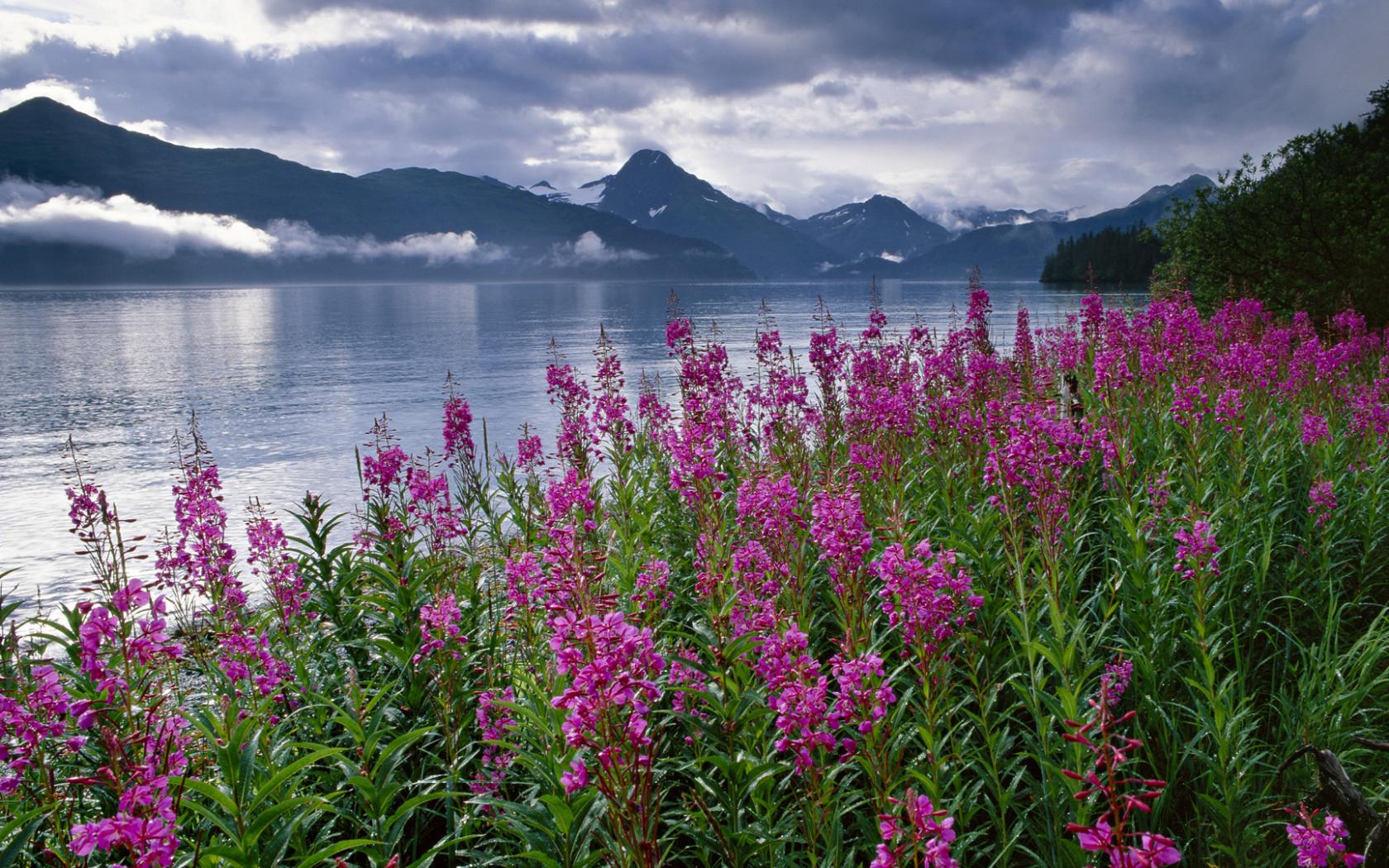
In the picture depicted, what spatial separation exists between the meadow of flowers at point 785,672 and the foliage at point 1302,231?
13.3 meters

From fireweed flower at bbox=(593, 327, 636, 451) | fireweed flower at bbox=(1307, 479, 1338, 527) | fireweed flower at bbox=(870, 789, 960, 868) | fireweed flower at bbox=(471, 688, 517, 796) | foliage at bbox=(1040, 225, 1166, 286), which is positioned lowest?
fireweed flower at bbox=(471, 688, 517, 796)

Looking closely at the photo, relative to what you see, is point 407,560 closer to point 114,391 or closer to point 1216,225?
point 1216,225

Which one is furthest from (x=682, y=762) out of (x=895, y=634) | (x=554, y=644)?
(x=554, y=644)

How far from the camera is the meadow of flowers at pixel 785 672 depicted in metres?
2.77

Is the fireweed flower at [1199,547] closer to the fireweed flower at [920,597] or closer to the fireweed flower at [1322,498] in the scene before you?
the fireweed flower at [920,597]

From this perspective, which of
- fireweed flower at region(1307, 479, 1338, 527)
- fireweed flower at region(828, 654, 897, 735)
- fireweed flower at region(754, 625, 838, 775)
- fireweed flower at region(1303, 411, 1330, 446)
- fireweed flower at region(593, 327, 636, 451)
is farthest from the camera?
fireweed flower at region(593, 327, 636, 451)

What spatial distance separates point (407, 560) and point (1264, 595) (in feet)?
22.7

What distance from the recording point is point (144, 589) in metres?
3.08

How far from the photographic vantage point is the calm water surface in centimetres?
1662

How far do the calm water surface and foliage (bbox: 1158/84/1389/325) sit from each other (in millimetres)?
5390

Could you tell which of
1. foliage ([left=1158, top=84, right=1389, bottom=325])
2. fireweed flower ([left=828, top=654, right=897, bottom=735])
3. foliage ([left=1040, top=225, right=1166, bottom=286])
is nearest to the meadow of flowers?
fireweed flower ([left=828, top=654, right=897, bottom=735])

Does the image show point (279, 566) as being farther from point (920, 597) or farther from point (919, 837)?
point (919, 837)

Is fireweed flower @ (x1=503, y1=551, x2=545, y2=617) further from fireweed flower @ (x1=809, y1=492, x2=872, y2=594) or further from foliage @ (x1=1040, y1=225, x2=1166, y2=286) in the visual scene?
foliage @ (x1=1040, y1=225, x2=1166, y2=286)

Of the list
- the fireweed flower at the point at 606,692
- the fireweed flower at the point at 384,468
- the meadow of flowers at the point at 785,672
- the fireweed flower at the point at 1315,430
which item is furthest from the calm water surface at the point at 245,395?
the fireweed flower at the point at 1315,430
